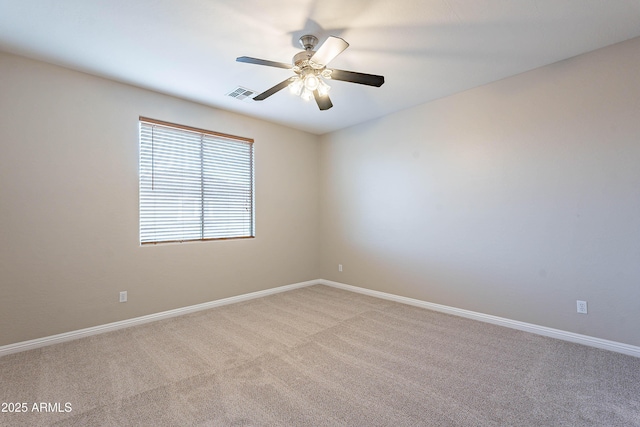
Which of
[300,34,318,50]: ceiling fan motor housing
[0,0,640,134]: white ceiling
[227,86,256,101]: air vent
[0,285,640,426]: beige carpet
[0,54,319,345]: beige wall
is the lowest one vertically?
[0,285,640,426]: beige carpet

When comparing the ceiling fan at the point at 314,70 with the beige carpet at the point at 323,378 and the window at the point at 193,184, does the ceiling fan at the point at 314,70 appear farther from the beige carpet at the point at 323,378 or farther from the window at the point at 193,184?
the beige carpet at the point at 323,378

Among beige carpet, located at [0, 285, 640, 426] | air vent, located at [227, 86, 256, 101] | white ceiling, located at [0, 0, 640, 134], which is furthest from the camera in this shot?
air vent, located at [227, 86, 256, 101]

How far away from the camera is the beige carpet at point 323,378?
1815 mm

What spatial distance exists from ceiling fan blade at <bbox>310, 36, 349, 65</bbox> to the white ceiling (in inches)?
12.4

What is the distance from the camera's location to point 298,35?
243 centimetres

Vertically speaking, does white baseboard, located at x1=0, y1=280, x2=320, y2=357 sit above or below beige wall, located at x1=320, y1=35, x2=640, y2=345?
below

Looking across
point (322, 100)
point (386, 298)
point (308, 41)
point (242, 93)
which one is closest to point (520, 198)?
point (386, 298)

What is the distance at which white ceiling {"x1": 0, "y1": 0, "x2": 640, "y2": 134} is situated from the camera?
2117 millimetres

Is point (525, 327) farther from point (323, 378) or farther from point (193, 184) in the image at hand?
point (193, 184)

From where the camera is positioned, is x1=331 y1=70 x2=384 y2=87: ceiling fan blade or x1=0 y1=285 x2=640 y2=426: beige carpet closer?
A: x1=0 y1=285 x2=640 y2=426: beige carpet

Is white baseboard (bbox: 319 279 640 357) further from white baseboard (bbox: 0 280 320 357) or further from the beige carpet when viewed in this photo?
white baseboard (bbox: 0 280 320 357)

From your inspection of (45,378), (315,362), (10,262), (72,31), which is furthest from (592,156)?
(10,262)

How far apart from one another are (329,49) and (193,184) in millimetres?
2625

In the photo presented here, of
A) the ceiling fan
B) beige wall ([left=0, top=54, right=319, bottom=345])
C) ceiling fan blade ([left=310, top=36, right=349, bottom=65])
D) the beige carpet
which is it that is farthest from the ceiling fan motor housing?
the beige carpet
